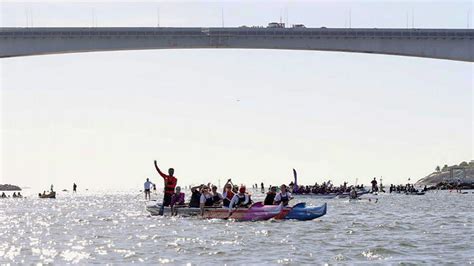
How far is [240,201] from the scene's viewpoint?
42.1 meters

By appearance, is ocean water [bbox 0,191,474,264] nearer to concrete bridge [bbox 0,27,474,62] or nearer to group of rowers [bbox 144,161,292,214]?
group of rowers [bbox 144,161,292,214]

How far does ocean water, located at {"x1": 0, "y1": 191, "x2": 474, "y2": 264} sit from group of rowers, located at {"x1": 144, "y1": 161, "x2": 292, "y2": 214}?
0.94m

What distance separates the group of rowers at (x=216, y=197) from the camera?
137ft

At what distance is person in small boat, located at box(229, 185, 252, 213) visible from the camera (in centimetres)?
4156

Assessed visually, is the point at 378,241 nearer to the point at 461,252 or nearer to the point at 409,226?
the point at 461,252

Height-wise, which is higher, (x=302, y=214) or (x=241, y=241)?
(x=302, y=214)

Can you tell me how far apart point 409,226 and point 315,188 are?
48043 millimetres

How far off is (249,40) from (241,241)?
3601cm

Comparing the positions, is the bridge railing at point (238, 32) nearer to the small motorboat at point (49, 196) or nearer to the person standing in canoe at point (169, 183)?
the person standing in canoe at point (169, 183)

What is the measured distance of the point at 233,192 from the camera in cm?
4306

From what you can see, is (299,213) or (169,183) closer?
(299,213)

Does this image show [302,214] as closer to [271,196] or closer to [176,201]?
[271,196]

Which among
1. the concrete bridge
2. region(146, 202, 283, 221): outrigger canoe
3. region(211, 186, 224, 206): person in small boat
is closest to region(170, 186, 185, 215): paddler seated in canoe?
region(211, 186, 224, 206): person in small boat

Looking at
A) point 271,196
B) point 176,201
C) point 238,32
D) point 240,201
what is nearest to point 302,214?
point 271,196
